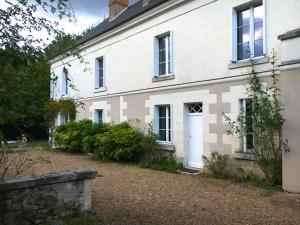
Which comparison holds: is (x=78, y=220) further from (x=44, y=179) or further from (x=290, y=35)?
(x=290, y=35)

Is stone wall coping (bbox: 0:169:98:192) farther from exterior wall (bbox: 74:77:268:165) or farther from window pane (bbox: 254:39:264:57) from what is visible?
window pane (bbox: 254:39:264:57)

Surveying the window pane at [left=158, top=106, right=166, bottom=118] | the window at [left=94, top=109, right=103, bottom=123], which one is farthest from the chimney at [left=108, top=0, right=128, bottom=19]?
the window pane at [left=158, top=106, right=166, bottom=118]

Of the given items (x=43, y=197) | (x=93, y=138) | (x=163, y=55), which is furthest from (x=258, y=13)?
(x=93, y=138)

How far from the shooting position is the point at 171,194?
323 inches

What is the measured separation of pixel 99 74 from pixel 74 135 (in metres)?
3.34

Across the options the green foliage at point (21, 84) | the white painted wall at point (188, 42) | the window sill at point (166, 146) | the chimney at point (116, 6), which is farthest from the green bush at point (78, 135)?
the green foliage at point (21, 84)

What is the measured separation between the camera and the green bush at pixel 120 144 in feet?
44.3

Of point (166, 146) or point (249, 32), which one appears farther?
point (166, 146)

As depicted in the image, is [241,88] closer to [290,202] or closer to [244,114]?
[244,114]

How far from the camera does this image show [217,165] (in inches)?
414

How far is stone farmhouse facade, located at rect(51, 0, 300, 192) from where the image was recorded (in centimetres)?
850

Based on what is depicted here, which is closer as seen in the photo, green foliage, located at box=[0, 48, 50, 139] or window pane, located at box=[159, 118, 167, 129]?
green foliage, located at box=[0, 48, 50, 139]

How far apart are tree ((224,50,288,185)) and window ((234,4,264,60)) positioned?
703 millimetres

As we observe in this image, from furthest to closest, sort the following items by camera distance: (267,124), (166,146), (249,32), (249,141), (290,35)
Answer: (166,146) < (249,32) < (249,141) < (267,124) < (290,35)
